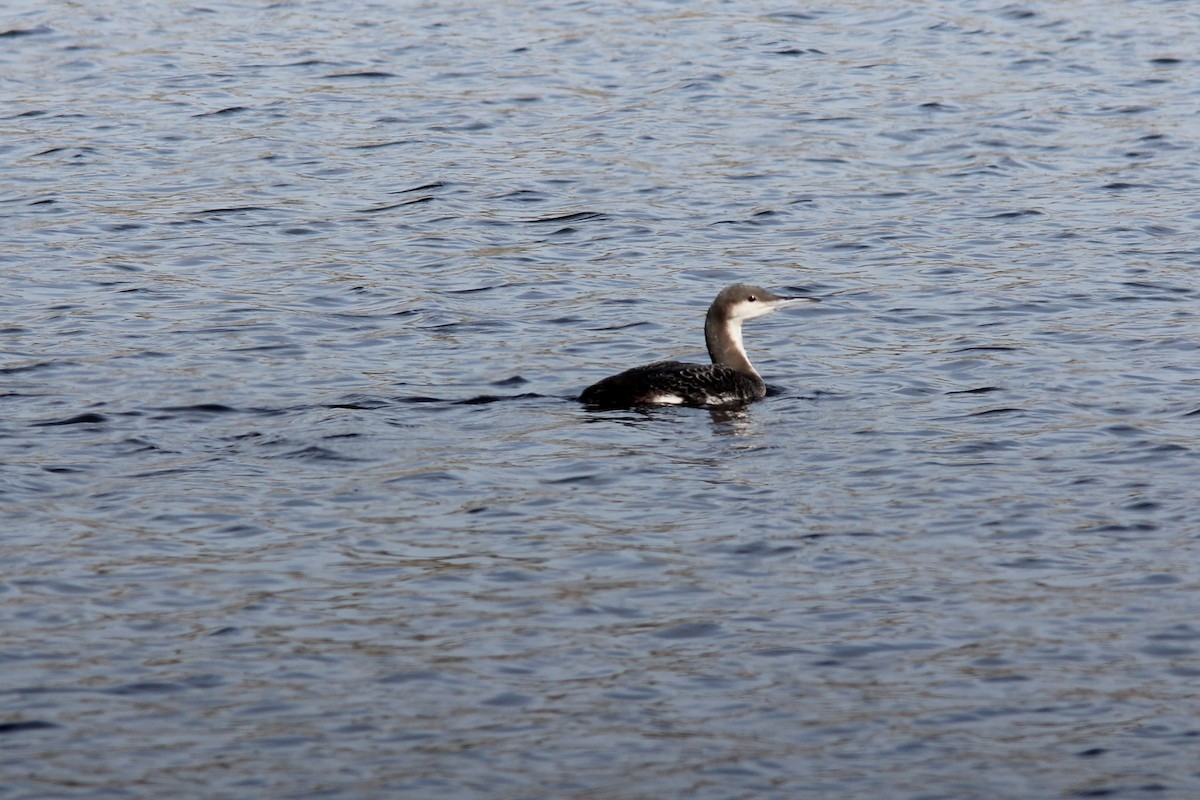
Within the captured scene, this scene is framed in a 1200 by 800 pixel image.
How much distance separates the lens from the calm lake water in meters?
8.82

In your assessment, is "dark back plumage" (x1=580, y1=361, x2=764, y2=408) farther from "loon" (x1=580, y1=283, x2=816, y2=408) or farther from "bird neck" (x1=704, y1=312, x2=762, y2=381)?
"bird neck" (x1=704, y1=312, x2=762, y2=381)

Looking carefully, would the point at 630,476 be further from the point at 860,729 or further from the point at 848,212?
the point at 848,212

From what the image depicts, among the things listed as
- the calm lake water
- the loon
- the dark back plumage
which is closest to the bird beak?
the loon

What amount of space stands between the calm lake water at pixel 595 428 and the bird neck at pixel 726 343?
42cm

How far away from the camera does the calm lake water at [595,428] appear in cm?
882

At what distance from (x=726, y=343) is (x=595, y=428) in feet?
6.31

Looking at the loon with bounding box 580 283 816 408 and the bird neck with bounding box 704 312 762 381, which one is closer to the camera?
the loon with bounding box 580 283 816 408

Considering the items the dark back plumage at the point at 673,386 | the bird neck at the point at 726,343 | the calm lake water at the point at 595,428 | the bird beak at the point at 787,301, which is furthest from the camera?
the bird beak at the point at 787,301

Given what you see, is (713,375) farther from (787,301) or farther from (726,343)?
(787,301)

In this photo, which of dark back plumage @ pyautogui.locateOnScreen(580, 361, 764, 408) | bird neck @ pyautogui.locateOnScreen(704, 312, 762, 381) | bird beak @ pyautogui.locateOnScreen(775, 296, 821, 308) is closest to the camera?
dark back plumage @ pyautogui.locateOnScreen(580, 361, 764, 408)

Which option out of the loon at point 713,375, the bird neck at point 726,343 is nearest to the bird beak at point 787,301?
the loon at point 713,375

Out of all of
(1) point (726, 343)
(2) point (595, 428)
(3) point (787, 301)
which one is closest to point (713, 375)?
(1) point (726, 343)

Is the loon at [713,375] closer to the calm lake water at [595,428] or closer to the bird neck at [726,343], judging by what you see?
the bird neck at [726,343]

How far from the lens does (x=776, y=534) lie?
1125 centimetres
